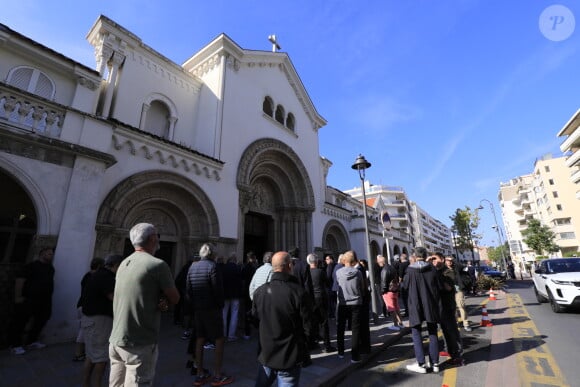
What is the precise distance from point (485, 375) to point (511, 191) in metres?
79.8

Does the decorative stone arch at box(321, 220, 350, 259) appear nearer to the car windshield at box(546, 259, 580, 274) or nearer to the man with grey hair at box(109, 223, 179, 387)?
the car windshield at box(546, 259, 580, 274)

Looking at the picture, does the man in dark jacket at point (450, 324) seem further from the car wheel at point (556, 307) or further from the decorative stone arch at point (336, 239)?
the decorative stone arch at point (336, 239)

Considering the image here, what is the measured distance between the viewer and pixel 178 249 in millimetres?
8586

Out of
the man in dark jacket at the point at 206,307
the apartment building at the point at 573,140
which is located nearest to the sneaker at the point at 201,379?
the man in dark jacket at the point at 206,307

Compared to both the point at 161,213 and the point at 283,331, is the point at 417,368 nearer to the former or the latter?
the point at 283,331

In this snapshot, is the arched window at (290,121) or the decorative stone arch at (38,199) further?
the arched window at (290,121)

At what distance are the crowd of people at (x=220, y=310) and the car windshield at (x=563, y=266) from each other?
14.6 ft

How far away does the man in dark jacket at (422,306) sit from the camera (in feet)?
13.6

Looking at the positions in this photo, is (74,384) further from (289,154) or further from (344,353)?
(289,154)

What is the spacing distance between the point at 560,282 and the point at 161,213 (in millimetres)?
11984

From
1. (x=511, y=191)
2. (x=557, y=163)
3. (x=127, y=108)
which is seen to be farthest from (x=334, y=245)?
(x=511, y=191)

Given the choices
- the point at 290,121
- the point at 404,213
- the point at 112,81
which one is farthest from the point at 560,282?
the point at 404,213

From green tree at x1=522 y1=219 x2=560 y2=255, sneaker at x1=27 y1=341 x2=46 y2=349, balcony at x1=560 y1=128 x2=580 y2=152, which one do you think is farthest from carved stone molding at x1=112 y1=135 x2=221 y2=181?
green tree at x1=522 y1=219 x2=560 y2=255

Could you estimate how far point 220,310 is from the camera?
157 inches
